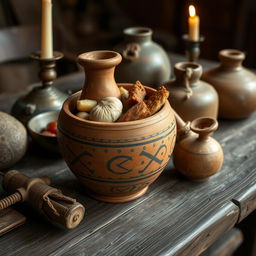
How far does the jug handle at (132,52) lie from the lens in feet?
3.63

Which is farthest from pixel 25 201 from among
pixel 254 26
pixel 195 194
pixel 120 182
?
pixel 254 26

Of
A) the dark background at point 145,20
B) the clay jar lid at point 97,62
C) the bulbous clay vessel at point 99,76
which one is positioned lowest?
the dark background at point 145,20

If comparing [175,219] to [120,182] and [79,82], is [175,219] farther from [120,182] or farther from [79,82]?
[79,82]

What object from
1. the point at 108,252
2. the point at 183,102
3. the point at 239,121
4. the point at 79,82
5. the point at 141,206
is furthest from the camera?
the point at 79,82

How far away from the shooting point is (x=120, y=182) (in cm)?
70

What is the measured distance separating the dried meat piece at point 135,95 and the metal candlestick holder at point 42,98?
309 millimetres

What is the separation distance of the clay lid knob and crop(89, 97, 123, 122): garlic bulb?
181mm

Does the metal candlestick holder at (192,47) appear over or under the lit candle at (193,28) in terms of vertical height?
under

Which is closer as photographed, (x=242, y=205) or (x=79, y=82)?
(x=242, y=205)

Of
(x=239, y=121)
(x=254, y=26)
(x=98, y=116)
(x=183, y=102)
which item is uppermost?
(x=98, y=116)

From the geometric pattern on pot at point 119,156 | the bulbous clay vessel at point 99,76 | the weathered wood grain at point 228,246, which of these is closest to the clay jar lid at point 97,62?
the bulbous clay vessel at point 99,76

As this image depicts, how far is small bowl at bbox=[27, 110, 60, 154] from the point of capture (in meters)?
0.87

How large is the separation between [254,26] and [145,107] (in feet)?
6.94

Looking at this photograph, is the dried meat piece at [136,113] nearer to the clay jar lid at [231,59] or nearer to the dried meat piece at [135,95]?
the dried meat piece at [135,95]
